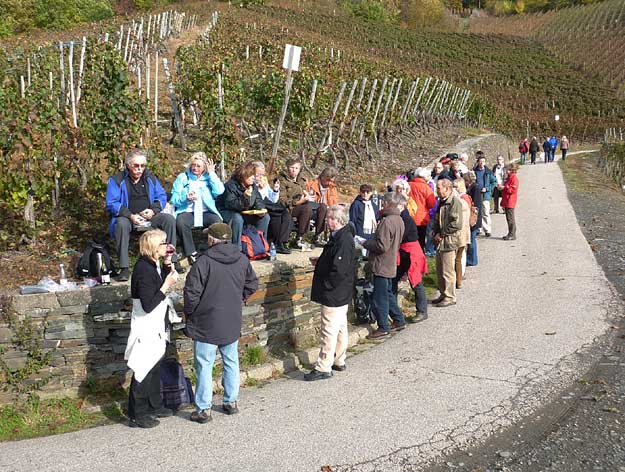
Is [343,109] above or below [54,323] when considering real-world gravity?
above

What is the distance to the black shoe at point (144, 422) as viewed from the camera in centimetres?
567

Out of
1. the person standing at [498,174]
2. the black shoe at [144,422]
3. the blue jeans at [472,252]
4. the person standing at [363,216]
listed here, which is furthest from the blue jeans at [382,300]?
the person standing at [498,174]

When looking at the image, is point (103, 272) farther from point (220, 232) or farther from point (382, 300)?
point (382, 300)

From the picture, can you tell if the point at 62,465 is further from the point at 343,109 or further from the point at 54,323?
the point at 343,109

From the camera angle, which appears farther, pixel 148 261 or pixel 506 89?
pixel 506 89

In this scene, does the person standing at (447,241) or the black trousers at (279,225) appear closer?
the black trousers at (279,225)

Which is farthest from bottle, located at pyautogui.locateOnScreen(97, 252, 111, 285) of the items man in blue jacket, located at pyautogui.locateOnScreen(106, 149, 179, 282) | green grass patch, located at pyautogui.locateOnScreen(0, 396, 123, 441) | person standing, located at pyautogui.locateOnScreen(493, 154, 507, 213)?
person standing, located at pyautogui.locateOnScreen(493, 154, 507, 213)

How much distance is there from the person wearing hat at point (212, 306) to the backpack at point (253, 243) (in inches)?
68.5

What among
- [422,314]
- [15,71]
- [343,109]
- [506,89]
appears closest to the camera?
[422,314]

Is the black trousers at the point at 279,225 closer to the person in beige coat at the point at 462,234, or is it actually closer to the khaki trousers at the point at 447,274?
the khaki trousers at the point at 447,274

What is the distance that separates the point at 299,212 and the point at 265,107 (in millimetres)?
6501

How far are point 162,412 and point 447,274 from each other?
4.61 m

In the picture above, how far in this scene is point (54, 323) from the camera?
6.20 m

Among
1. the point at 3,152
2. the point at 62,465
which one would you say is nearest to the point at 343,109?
the point at 3,152
